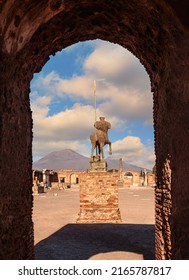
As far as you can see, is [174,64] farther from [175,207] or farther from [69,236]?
[69,236]

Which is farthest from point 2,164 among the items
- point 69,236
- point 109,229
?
point 109,229

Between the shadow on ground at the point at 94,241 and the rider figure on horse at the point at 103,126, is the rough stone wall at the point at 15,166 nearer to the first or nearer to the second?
the shadow on ground at the point at 94,241

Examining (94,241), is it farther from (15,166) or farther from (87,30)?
(87,30)

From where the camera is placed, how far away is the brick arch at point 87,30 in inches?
140

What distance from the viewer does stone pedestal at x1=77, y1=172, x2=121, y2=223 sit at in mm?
10320

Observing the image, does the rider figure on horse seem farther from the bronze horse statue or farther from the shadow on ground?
the shadow on ground

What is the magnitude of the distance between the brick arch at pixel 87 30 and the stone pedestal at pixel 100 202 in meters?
5.40

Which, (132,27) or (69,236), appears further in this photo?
(69,236)

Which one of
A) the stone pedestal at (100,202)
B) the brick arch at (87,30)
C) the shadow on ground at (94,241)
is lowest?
the shadow on ground at (94,241)

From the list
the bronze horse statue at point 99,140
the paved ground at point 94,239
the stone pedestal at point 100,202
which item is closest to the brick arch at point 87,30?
the paved ground at point 94,239

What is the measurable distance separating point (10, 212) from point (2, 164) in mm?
719

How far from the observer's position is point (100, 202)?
1035 centimetres

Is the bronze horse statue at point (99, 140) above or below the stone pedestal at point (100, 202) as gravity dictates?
above

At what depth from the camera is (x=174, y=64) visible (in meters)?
3.94
